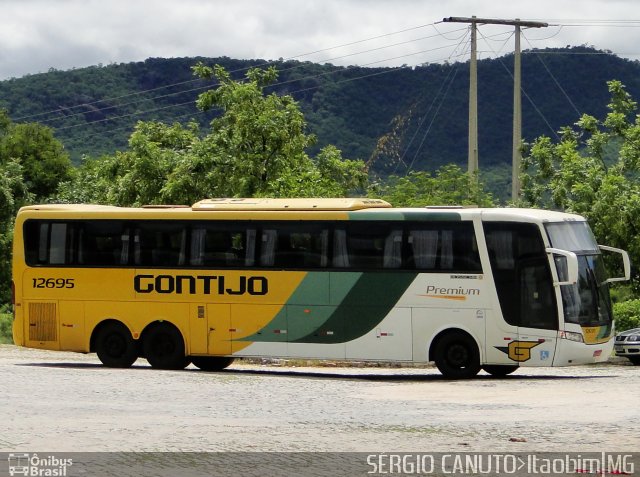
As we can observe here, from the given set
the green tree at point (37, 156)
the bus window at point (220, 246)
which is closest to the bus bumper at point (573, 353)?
the bus window at point (220, 246)

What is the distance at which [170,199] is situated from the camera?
45438mm

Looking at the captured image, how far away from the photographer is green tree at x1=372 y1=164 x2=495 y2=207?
134ft

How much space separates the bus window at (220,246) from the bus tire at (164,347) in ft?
4.91

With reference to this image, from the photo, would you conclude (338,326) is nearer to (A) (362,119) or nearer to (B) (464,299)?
(B) (464,299)

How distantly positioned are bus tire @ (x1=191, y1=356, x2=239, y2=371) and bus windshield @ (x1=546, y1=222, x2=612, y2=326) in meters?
7.59

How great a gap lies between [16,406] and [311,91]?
79338mm

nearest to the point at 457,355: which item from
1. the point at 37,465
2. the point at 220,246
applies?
the point at 220,246

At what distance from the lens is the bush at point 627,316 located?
33969mm

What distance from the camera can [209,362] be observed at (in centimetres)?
2733

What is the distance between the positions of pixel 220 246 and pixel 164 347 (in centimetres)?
239

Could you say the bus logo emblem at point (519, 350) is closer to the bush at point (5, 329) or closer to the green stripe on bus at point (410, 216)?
the green stripe on bus at point (410, 216)

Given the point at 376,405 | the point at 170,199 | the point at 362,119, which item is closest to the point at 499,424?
the point at 376,405

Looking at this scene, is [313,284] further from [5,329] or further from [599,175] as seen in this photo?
[5,329]

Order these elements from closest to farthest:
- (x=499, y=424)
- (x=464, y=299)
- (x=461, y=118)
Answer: (x=499, y=424), (x=464, y=299), (x=461, y=118)
